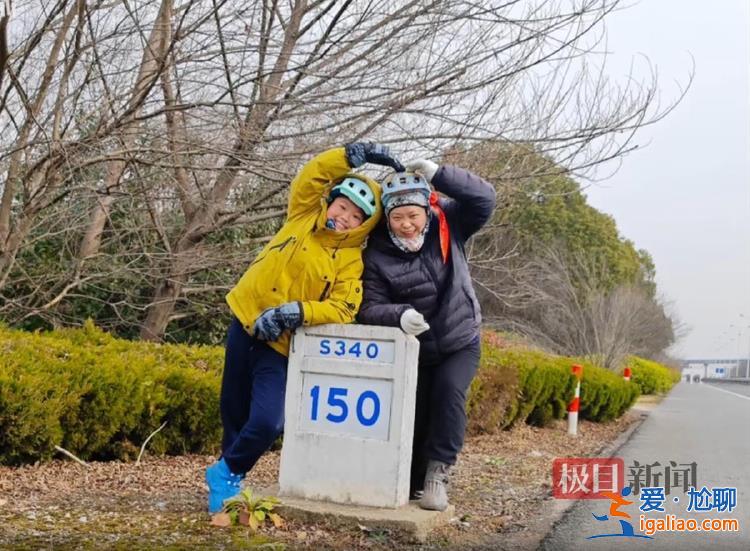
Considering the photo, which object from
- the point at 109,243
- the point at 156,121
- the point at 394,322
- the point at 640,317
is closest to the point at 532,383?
the point at 109,243

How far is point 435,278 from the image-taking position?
13.5ft

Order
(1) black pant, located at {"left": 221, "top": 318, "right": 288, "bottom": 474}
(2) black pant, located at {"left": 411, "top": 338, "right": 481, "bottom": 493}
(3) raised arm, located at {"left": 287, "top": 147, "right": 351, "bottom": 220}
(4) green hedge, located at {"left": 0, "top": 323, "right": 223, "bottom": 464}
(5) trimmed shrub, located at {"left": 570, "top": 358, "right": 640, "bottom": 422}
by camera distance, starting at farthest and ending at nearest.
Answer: (5) trimmed shrub, located at {"left": 570, "top": 358, "right": 640, "bottom": 422}, (4) green hedge, located at {"left": 0, "top": 323, "right": 223, "bottom": 464}, (2) black pant, located at {"left": 411, "top": 338, "right": 481, "bottom": 493}, (3) raised arm, located at {"left": 287, "top": 147, "right": 351, "bottom": 220}, (1) black pant, located at {"left": 221, "top": 318, "right": 288, "bottom": 474}

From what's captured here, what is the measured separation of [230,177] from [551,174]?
2.86m

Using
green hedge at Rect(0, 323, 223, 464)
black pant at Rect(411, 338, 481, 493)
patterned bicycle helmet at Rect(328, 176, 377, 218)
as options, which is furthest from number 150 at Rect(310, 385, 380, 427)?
green hedge at Rect(0, 323, 223, 464)

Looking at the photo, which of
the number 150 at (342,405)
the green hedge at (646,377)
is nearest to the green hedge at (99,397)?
the number 150 at (342,405)

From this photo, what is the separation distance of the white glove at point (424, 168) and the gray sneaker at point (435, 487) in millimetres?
1447

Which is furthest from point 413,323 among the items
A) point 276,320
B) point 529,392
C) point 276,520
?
point 529,392

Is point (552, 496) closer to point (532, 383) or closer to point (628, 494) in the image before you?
point (628, 494)

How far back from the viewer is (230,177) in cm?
730

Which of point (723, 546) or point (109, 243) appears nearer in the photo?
point (723, 546)

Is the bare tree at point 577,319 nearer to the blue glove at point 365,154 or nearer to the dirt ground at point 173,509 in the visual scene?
the dirt ground at point 173,509

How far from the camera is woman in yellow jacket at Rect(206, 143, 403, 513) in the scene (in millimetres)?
3762

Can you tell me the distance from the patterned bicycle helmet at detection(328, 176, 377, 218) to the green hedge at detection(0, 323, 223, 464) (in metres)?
2.31

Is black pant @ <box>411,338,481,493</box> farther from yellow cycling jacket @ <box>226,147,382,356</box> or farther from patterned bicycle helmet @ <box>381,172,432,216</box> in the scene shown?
patterned bicycle helmet @ <box>381,172,432,216</box>
